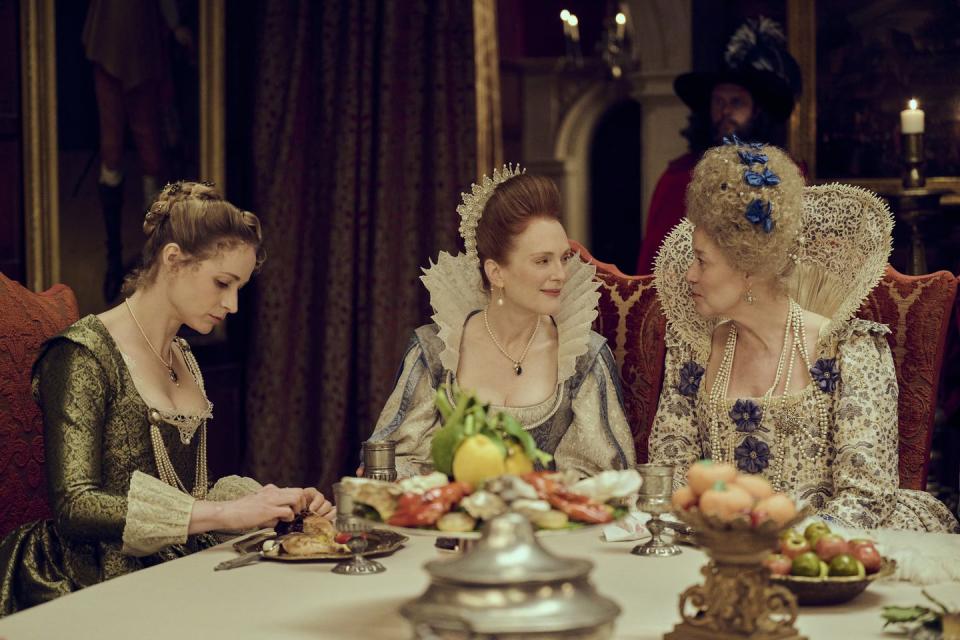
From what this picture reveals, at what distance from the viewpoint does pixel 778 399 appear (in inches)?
118

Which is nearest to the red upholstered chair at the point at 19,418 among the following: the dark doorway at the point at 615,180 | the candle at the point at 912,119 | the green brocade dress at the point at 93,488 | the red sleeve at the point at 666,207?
the green brocade dress at the point at 93,488

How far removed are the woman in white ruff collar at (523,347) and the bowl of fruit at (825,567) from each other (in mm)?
1054

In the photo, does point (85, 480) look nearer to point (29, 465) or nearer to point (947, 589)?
point (29, 465)

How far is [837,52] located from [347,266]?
9.43 feet

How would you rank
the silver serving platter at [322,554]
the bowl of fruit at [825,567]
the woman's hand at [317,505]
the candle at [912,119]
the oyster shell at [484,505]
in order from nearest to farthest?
1. the oyster shell at [484,505]
2. the bowl of fruit at [825,567]
3. the silver serving platter at [322,554]
4. the woman's hand at [317,505]
5. the candle at [912,119]

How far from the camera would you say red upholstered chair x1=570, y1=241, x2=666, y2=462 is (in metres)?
3.43

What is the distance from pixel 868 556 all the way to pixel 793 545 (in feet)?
0.37

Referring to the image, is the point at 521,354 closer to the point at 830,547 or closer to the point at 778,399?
the point at 778,399

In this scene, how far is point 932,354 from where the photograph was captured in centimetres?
312

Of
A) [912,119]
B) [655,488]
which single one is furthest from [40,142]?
[655,488]

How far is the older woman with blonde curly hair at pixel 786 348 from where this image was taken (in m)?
2.90

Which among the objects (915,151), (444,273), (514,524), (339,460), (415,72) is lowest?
(339,460)

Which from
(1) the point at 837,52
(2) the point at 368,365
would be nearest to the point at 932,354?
(2) the point at 368,365

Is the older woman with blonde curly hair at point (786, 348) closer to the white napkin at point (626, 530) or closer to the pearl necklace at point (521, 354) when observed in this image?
the pearl necklace at point (521, 354)
